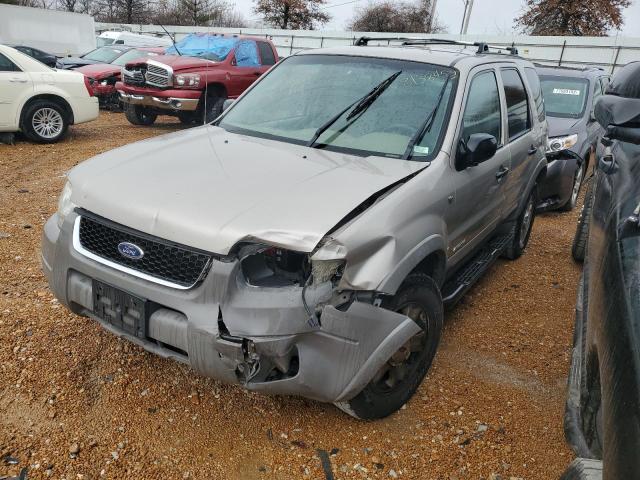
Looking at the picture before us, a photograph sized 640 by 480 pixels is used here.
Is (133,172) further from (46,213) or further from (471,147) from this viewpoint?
(46,213)

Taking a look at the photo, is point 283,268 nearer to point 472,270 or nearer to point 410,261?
point 410,261

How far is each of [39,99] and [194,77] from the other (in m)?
2.68

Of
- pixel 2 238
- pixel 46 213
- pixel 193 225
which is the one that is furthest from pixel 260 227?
pixel 46 213

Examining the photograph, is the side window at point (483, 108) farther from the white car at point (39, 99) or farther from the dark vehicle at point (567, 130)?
the white car at point (39, 99)

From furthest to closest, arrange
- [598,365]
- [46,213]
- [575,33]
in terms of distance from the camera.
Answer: [575,33] < [46,213] < [598,365]

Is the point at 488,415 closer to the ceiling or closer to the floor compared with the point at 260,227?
closer to the floor

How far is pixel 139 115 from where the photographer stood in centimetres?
1126

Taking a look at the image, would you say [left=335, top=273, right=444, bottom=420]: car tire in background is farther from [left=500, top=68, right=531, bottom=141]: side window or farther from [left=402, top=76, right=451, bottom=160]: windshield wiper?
[left=500, top=68, right=531, bottom=141]: side window

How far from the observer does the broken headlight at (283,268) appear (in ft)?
7.23

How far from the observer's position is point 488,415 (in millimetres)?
2904

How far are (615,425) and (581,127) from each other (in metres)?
6.64

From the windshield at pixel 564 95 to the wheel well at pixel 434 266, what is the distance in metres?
5.45

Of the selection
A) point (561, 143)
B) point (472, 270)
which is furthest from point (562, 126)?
point (472, 270)

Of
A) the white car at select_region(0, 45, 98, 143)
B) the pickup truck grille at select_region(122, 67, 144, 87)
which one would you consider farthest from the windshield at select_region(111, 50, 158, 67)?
the white car at select_region(0, 45, 98, 143)
